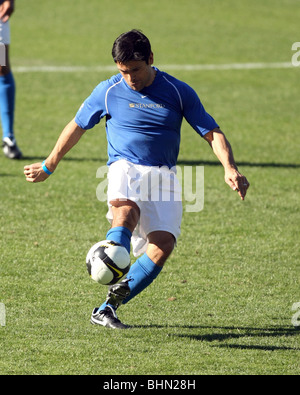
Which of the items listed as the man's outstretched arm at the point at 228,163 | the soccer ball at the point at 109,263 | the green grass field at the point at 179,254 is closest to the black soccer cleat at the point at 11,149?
the green grass field at the point at 179,254

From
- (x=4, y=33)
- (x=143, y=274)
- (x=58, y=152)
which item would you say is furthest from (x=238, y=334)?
(x=4, y=33)

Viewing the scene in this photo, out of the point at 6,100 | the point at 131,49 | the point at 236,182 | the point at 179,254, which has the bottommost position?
the point at 179,254

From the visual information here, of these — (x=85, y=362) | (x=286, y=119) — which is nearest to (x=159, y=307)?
(x=85, y=362)

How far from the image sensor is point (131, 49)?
5375mm

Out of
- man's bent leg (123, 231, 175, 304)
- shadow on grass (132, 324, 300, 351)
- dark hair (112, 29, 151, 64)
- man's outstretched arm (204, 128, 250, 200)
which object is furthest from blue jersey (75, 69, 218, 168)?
shadow on grass (132, 324, 300, 351)

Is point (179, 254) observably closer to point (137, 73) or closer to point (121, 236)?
point (121, 236)

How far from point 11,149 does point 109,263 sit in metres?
5.88

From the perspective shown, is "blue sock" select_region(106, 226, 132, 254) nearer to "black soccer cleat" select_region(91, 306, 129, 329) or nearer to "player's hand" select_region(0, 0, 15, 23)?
"black soccer cleat" select_region(91, 306, 129, 329)

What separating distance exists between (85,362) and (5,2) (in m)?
6.65

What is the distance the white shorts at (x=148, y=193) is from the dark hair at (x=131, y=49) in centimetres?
74

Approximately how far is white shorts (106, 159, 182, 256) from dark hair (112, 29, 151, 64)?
74 centimetres

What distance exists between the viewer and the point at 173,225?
5.70 meters

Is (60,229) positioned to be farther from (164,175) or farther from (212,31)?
(212,31)

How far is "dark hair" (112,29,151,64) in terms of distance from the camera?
17.6ft
